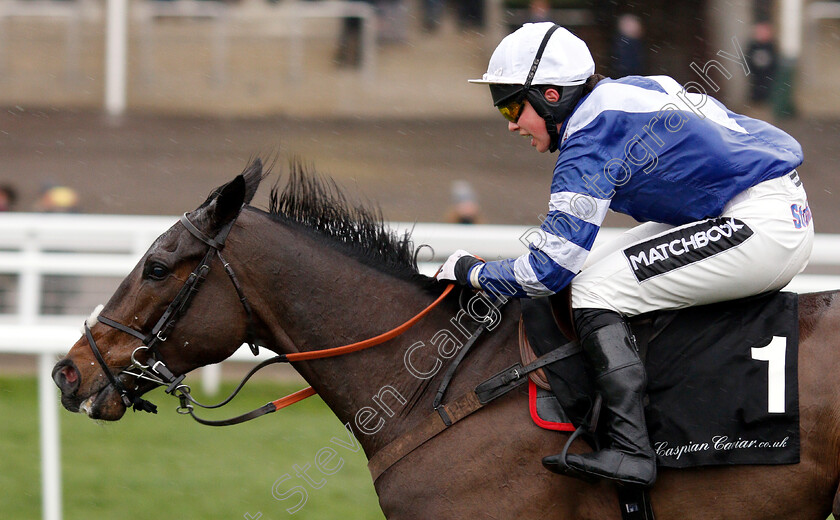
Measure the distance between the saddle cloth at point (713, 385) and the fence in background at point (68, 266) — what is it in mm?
2043

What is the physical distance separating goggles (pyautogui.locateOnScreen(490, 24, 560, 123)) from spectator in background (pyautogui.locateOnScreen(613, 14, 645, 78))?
429 inches

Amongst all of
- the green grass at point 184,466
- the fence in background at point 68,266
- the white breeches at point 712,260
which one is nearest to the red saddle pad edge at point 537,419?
the white breeches at point 712,260

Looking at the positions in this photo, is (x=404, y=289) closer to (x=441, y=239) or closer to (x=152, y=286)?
(x=152, y=286)

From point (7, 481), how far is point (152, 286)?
301 centimetres

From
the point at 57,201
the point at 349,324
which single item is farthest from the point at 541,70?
the point at 57,201

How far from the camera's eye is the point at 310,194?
134 inches

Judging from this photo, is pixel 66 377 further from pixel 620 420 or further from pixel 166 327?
pixel 620 420

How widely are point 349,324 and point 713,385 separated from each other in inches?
45.8

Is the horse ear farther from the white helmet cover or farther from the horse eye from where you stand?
the white helmet cover

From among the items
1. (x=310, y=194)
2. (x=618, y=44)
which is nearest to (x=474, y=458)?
(x=310, y=194)

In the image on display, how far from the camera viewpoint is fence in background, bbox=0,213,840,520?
4.65 m

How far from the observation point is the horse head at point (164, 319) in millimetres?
3174

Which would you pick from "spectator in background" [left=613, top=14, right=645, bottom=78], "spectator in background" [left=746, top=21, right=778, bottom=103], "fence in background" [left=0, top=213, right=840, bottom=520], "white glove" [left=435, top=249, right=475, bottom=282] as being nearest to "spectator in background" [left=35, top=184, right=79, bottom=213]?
"fence in background" [left=0, top=213, right=840, bottom=520]

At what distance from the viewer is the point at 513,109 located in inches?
125
